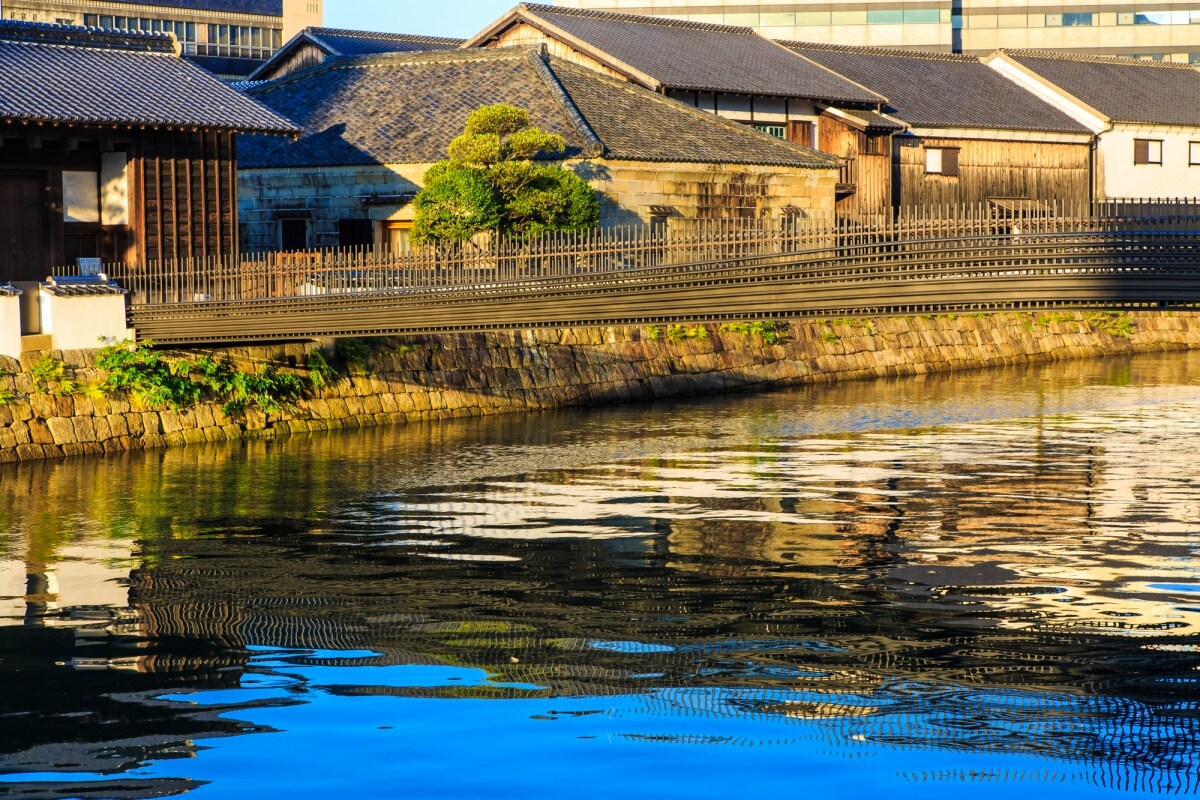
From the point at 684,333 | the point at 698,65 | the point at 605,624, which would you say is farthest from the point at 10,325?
the point at 698,65

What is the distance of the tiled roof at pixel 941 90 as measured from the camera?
52469 millimetres

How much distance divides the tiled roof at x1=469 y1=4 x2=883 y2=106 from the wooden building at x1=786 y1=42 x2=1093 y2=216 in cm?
171

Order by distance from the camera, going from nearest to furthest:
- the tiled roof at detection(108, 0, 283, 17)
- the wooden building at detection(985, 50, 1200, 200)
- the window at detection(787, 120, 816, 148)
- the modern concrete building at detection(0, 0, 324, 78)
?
1. the window at detection(787, 120, 816, 148)
2. the wooden building at detection(985, 50, 1200, 200)
3. the modern concrete building at detection(0, 0, 324, 78)
4. the tiled roof at detection(108, 0, 283, 17)

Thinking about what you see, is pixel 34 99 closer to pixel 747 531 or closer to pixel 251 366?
pixel 251 366

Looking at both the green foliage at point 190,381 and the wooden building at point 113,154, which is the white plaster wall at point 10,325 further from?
the wooden building at point 113,154

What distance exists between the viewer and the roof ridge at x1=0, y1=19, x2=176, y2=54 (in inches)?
1275

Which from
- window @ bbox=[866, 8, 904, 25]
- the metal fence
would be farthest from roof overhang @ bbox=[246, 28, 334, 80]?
window @ bbox=[866, 8, 904, 25]

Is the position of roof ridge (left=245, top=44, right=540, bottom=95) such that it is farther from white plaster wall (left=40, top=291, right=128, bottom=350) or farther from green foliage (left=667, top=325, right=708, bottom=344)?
white plaster wall (left=40, top=291, right=128, bottom=350)

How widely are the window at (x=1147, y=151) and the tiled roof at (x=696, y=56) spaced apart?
14304mm

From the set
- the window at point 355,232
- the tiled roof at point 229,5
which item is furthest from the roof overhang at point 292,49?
the tiled roof at point 229,5

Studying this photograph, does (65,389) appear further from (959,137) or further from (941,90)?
(941,90)

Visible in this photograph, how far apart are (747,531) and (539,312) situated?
304 inches

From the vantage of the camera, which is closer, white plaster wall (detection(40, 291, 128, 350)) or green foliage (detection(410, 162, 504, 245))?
white plaster wall (detection(40, 291, 128, 350))

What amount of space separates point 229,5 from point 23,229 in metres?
59.2
